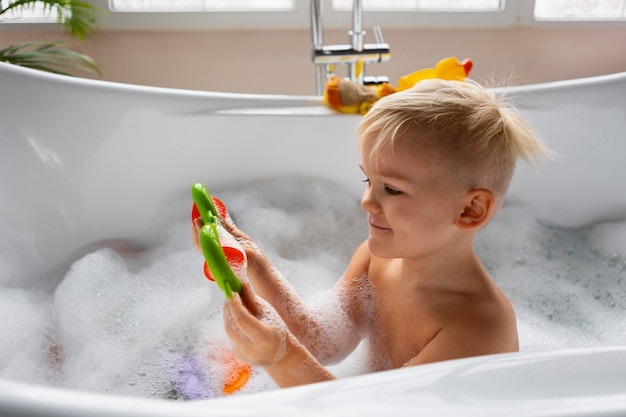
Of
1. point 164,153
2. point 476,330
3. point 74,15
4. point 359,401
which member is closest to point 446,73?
point 164,153

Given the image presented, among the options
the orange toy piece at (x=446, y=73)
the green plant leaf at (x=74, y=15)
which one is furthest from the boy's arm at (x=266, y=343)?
the green plant leaf at (x=74, y=15)

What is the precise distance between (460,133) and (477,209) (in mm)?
99

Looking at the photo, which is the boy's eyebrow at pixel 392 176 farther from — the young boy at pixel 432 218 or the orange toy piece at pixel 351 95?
the orange toy piece at pixel 351 95

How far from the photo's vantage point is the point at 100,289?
1273 mm

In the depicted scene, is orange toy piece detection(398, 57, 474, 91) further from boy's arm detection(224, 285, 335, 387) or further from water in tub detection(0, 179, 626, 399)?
boy's arm detection(224, 285, 335, 387)

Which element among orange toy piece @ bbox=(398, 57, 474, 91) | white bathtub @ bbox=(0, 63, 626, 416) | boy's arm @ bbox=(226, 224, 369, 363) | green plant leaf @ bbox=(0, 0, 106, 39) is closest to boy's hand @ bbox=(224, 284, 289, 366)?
boy's arm @ bbox=(226, 224, 369, 363)

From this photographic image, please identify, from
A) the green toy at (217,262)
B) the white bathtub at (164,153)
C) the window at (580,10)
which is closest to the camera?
the green toy at (217,262)

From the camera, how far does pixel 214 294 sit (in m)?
1.27

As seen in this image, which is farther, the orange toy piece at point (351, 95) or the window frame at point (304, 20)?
the window frame at point (304, 20)

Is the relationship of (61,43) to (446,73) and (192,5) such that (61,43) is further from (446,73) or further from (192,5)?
(446,73)

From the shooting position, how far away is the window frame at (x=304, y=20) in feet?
7.29

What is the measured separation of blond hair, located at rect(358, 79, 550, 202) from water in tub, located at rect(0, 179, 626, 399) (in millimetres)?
333

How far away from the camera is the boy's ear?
2.83 ft

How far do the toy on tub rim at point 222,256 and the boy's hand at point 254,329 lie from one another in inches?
0.9
